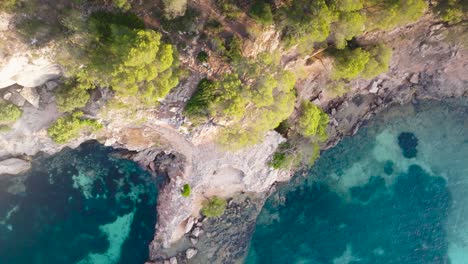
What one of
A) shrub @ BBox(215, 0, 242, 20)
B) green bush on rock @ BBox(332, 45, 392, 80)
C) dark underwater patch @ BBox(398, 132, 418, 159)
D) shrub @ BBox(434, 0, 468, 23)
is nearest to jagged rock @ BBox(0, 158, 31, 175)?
shrub @ BBox(215, 0, 242, 20)

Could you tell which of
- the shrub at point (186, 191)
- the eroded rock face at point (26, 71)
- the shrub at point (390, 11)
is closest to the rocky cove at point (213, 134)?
the eroded rock face at point (26, 71)

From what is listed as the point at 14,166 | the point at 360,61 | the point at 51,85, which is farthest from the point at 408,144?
the point at 14,166

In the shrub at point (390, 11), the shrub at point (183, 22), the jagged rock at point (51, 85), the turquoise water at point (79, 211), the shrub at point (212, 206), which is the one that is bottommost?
→ the turquoise water at point (79, 211)

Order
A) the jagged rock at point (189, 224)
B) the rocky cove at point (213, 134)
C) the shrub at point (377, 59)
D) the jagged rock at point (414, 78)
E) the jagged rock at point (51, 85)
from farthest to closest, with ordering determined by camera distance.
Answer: the jagged rock at point (414, 78), the jagged rock at point (189, 224), the shrub at point (377, 59), the rocky cove at point (213, 134), the jagged rock at point (51, 85)

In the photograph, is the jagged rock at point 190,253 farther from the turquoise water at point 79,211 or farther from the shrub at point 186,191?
the shrub at point 186,191

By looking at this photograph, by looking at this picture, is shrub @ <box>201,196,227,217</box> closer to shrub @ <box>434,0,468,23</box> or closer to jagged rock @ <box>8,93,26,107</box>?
jagged rock @ <box>8,93,26,107</box>

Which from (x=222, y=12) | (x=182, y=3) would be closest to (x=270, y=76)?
(x=222, y=12)
